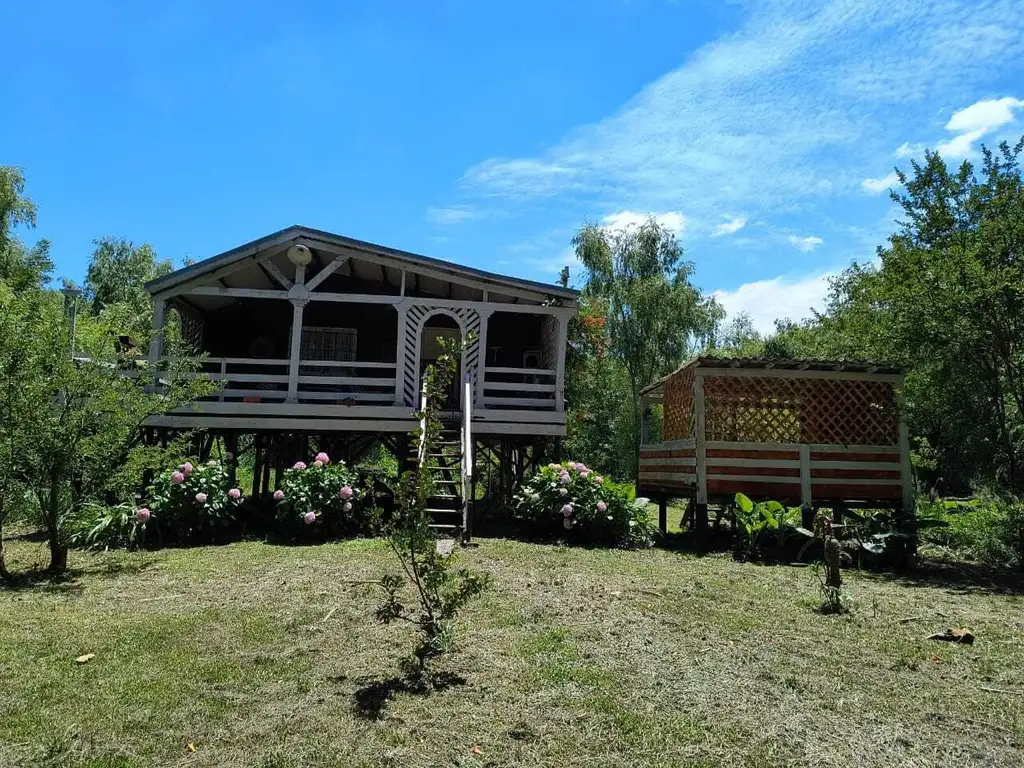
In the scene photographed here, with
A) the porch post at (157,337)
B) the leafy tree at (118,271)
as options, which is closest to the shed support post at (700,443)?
the porch post at (157,337)

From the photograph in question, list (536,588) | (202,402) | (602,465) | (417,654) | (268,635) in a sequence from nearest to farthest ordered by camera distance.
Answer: (417,654) < (268,635) < (536,588) < (202,402) < (602,465)

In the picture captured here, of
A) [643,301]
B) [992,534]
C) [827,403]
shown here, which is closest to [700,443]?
[827,403]

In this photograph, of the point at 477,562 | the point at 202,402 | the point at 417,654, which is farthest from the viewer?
the point at 202,402

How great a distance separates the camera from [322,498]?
1034cm

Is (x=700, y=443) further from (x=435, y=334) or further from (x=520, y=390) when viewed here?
(x=435, y=334)

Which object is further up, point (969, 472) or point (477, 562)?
point (969, 472)

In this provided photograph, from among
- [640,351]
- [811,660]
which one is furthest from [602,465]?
[811,660]

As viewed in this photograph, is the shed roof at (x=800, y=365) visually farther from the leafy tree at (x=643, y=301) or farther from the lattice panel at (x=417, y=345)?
the leafy tree at (x=643, y=301)

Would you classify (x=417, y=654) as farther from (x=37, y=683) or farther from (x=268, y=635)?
(x=37, y=683)

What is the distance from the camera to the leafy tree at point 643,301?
1086 inches

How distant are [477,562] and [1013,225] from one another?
846 centimetres

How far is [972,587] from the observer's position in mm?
8664

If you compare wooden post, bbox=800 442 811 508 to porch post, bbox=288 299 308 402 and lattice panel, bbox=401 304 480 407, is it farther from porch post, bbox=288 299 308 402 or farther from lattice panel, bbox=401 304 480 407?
porch post, bbox=288 299 308 402

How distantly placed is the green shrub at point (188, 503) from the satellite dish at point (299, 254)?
13.9ft
